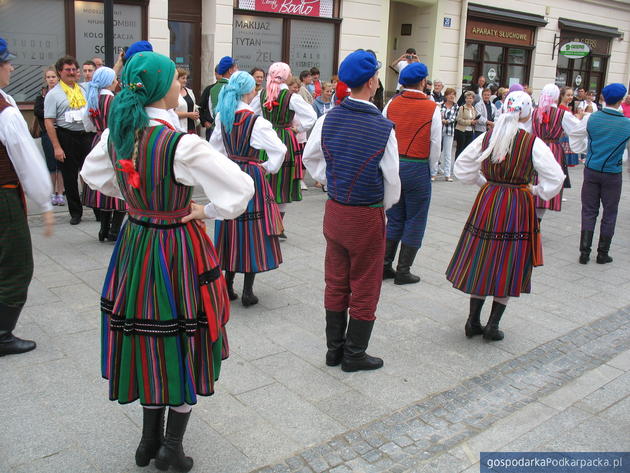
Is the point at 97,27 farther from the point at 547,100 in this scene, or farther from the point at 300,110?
the point at 547,100

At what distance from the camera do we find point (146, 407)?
9.77 ft

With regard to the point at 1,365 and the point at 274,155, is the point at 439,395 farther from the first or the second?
the point at 1,365

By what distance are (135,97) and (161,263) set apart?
69 cm

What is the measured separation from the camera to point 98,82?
21.0 ft

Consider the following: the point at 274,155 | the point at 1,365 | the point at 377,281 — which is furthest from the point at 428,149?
the point at 1,365

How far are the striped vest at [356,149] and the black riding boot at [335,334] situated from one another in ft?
2.48

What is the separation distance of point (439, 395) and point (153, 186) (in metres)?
2.22

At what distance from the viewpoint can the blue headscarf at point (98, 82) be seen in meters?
6.36

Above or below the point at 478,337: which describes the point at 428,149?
above

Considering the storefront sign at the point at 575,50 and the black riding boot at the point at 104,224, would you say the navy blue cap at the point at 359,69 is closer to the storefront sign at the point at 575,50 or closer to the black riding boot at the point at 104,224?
the black riding boot at the point at 104,224

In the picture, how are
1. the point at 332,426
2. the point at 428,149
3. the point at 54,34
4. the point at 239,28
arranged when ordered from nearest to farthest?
the point at 332,426
the point at 428,149
the point at 54,34
the point at 239,28

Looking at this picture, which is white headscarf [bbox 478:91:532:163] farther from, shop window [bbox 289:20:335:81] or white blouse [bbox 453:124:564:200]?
shop window [bbox 289:20:335:81]

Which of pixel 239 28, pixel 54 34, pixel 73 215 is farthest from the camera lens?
pixel 239 28

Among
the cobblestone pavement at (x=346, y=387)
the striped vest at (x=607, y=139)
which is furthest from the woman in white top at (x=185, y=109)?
the striped vest at (x=607, y=139)
